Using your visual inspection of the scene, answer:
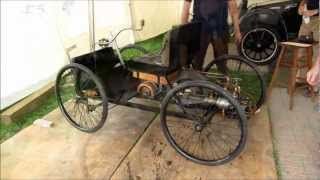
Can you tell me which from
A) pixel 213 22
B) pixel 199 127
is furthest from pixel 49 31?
pixel 199 127

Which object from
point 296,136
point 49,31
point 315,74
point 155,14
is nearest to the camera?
point 315,74

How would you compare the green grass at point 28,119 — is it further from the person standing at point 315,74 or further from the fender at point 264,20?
the fender at point 264,20

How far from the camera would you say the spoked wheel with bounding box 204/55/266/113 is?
8.30 feet

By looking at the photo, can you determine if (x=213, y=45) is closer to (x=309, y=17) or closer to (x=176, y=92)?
(x=309, y=17)

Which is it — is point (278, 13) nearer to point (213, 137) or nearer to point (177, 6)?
point (177, 6)

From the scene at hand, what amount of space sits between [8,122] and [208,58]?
2047 mm

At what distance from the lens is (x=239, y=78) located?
9.20ft

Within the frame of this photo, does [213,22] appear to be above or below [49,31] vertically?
above

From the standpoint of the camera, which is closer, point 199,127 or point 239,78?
point 199,127

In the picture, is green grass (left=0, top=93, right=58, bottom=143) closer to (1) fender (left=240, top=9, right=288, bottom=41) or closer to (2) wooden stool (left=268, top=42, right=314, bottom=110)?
(2) wooden stool (left=268, top=42, right=314, bottom=110)

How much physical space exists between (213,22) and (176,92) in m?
1.14

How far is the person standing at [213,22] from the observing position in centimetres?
300

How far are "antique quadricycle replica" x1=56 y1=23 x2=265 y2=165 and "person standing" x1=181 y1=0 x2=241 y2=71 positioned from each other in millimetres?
210

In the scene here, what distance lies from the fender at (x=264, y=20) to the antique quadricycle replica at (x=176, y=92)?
3.83 feet
